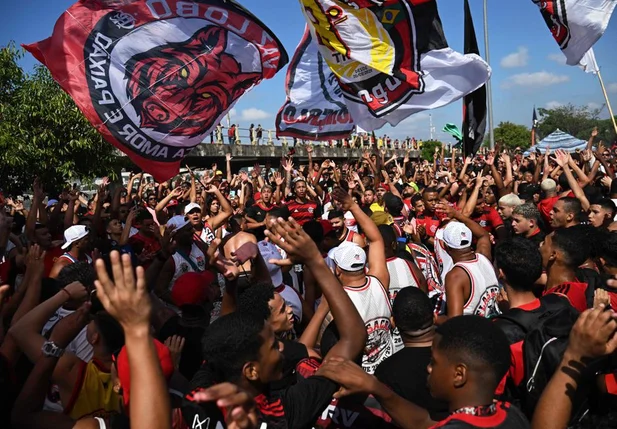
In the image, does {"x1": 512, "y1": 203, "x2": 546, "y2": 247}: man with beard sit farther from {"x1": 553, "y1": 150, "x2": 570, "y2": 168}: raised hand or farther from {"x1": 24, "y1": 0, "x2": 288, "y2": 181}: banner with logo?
{"x1": 24, "y1": 0, "x2": 288, "y2": 181}: banner with logo

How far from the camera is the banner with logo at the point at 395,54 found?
696cm

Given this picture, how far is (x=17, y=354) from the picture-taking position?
296 centimetres

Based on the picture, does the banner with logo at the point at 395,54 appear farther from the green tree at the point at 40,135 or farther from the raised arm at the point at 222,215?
the green tree at the point at 40,135

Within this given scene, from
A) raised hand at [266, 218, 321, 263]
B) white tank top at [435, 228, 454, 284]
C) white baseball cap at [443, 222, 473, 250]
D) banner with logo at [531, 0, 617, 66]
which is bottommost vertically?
white tank top at [435, 228, 454, 284]

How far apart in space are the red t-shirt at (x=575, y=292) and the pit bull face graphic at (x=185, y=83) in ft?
14.1

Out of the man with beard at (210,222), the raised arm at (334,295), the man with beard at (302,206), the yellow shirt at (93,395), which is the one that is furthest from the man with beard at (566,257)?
the man with beard at (302,206)

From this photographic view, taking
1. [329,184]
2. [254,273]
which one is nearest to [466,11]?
[329,184]

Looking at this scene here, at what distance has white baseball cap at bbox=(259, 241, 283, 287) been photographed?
4566 millimetres

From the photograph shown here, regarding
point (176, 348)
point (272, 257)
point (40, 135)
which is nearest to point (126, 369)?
point (176, 348)

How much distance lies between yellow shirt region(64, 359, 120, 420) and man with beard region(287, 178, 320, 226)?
5.37 metres

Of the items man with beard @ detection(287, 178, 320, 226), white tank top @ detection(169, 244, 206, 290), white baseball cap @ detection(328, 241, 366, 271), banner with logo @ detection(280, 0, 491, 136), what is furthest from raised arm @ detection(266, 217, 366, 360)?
man with beard @ detection(287, 178, 320, 226)

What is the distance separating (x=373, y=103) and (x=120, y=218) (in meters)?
3.82

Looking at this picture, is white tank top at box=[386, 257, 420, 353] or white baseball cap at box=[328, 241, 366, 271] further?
white tank top at box=[386, 257, 420, 353]

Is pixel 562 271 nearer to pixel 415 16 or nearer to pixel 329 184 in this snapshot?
pixel 415 16
